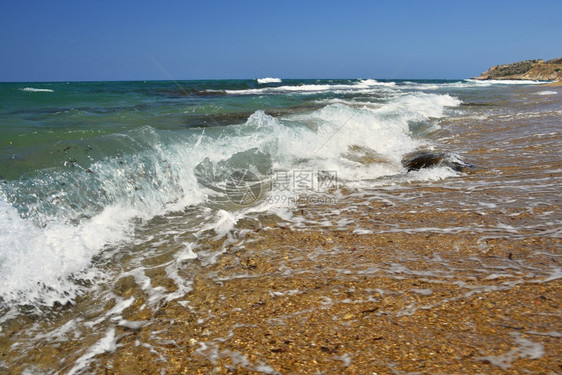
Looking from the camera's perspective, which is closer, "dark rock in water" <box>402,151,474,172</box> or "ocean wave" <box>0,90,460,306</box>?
"ocean wave" <box>0,90,460,306</box>

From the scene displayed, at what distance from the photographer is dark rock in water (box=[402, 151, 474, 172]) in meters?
6.01

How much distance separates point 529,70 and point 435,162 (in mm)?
95495

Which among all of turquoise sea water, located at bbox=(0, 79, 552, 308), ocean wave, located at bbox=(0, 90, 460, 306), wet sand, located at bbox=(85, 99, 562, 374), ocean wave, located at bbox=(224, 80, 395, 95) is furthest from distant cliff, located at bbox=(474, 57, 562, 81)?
wet sand, located at bbox=(85, 99, 562, 374)

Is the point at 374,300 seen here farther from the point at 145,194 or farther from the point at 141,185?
the point at 141,185

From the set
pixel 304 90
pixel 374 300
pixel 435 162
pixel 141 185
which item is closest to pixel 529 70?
pixel 304 90

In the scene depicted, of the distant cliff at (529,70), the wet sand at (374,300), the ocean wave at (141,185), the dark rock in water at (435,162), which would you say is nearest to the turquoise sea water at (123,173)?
the ocean wave at (141,185)

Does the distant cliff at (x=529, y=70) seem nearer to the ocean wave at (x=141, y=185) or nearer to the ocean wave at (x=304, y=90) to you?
the ocean wave at (x=304, y=90)

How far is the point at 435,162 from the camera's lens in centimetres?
624

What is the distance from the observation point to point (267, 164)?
23.4 ft

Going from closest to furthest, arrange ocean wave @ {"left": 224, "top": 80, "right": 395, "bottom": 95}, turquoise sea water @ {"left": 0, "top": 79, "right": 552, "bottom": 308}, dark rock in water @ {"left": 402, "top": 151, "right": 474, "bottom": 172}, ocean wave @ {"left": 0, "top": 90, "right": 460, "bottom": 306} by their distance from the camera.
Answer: ocean wave @ {"left": 0, "top": 90, "right": 460, "bottom": 306} → turquoise sea water @ {"left": 0, "top": 79, "right": 552, "bottom": 308} → dark rock in water @ {"left": 402, "top": 151, "right": 474, "bottom": 172} → ocean wave @ {"left": 224, "top": 80, "right": 395, "bottom": 95}

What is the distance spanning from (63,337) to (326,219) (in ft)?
8.75

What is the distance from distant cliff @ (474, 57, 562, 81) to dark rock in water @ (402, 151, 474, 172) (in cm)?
7769

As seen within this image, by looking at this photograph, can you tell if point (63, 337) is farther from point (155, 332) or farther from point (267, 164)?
point (267, 164)

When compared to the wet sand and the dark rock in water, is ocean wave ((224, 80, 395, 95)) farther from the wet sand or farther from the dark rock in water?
the wet sand
